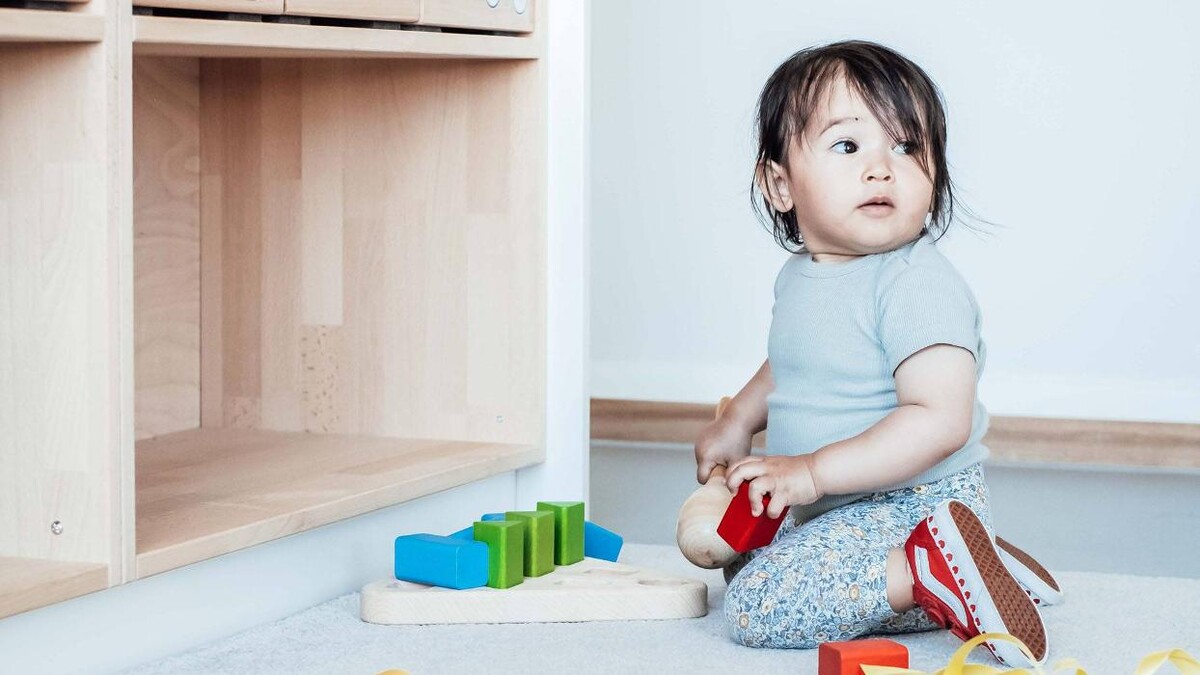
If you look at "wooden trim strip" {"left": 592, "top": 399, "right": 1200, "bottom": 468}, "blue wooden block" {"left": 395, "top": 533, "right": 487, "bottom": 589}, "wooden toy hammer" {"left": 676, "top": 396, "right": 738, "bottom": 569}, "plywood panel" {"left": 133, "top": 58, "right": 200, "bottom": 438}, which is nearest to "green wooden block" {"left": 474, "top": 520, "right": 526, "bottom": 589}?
"blue wooden block" {"left": 395, "top": 533, "right": 487, "bottom": 589}

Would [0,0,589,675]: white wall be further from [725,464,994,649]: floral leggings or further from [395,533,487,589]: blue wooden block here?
[725,464,994,649]: floral leggings

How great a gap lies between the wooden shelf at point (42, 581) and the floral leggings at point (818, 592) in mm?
422

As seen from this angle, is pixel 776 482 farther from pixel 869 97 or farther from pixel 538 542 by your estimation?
pixel 869 97

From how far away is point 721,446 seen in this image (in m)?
1.25

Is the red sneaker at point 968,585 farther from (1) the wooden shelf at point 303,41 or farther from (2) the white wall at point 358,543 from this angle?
(1) the wooden shelf at point 303,41

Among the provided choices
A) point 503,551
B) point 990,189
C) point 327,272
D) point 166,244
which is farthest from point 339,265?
point 990,189

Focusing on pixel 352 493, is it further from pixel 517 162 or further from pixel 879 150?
pixel 879 150

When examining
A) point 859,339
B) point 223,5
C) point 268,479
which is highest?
point 223,5

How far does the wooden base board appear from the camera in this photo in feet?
3.52

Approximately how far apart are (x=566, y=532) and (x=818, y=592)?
A: 0.79ft

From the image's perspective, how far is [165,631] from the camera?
0.97m

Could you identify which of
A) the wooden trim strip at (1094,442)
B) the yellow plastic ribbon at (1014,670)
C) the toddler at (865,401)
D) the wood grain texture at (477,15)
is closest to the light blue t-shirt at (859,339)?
the toddler at (865,401)

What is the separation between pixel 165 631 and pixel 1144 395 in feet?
5.24

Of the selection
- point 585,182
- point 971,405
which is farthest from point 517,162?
point 971,405
